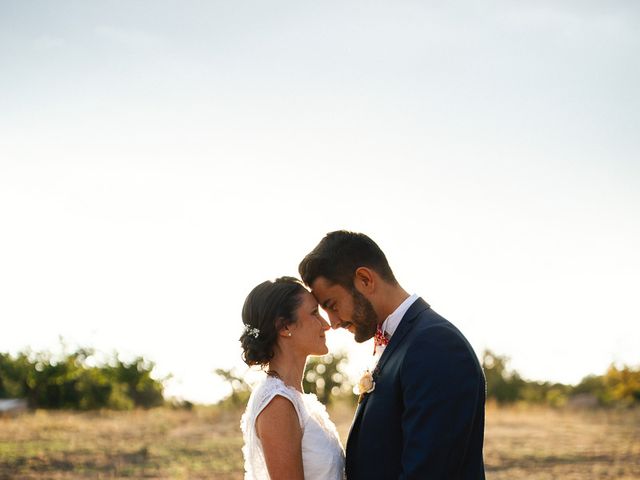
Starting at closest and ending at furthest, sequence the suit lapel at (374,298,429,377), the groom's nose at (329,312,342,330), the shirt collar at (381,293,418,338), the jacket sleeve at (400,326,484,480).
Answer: the jacket sleeve at (400,326,484,480)
the suit lapel at (374,298,429,377)
the shirt collar at (381,293,418,338)
the groom's nose at (329,312,342,330)

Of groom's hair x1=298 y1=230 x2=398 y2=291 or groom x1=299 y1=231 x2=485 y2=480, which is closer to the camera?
groom x1=299 y1=231 x2=485 y2=480

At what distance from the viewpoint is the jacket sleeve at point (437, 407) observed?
3184 millimetres

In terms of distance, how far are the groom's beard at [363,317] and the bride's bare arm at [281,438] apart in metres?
0.52

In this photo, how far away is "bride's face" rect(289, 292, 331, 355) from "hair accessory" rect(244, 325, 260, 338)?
184 millimetres

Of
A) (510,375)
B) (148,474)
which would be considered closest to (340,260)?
(148,474)

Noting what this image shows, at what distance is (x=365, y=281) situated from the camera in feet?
12.6

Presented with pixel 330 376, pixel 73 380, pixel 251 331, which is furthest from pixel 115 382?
pixel 251 331

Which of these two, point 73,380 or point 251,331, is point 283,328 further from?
point 73,380

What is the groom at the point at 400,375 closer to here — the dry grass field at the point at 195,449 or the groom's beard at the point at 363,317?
the groom's beard at the point at 363,317

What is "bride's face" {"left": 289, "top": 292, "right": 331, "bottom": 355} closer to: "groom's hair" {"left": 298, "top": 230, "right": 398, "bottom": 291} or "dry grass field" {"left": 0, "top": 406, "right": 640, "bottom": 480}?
"groom's hair" {"left": 298, "top": 230, "right": 398, "bottom": 291}

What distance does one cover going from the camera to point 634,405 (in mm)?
34375

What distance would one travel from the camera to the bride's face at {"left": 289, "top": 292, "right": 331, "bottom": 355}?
401 centimetres

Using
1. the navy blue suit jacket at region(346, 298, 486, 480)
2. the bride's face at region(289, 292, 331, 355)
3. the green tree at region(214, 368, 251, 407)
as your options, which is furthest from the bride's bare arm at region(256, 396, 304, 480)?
the green tree at region(214, 368, 251, 407)

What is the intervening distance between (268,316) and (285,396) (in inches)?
18.2
